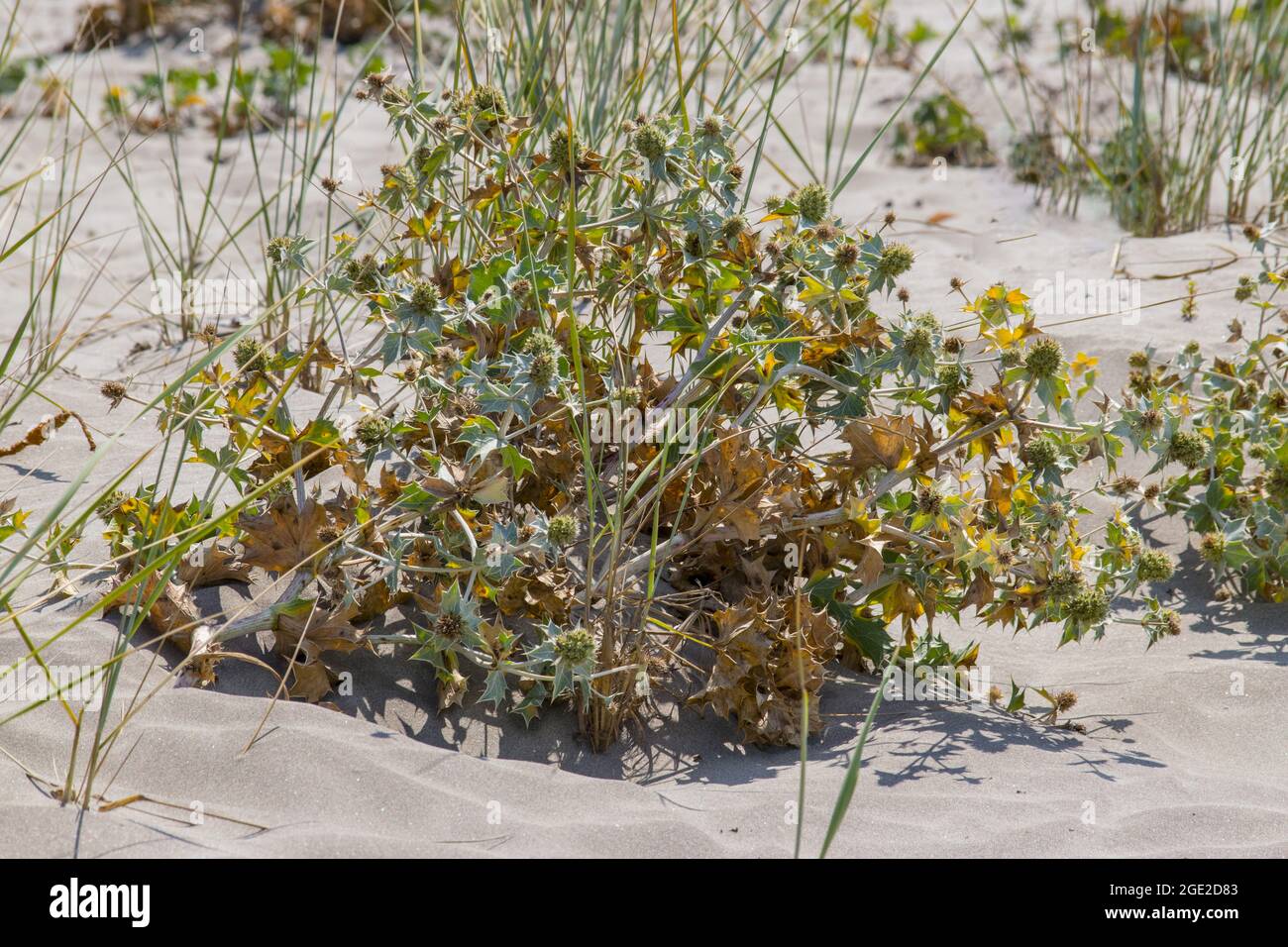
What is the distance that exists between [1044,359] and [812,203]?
1.62ft

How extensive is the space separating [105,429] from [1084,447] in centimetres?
235

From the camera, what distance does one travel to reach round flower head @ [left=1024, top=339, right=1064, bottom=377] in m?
2.09

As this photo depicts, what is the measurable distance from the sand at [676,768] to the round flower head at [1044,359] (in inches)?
25.5

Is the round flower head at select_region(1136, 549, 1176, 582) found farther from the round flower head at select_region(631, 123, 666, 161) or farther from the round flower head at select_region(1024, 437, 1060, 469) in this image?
the round flower head at select_region(631, 123, 666, 161)

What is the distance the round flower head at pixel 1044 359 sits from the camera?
6.86ft

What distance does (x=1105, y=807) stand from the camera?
Answer: 195 cm
